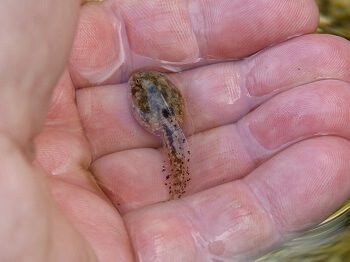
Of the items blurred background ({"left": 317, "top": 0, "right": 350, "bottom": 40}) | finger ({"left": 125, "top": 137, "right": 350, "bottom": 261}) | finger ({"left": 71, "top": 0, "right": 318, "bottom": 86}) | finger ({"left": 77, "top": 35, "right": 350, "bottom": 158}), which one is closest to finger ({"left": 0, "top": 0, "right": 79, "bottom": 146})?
finger ({"left": 125, "top": 137, "right": 350, "bottom": 261})

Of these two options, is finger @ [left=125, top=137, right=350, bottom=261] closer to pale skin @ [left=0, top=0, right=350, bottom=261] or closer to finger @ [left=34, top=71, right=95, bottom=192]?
pale skin @ [left=0, top=0, right=350, bottom=261]

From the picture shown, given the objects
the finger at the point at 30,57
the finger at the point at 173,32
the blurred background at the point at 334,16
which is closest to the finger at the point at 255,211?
the finger at the point at 173,32

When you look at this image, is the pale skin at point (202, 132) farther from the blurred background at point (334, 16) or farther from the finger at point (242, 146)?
the blurred background at point (334, 16)

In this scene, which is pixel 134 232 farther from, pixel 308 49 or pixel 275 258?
pixel 308 49

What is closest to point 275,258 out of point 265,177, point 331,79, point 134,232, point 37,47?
point 265,177

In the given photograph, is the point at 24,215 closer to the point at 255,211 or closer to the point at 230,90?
the point at 255,211
